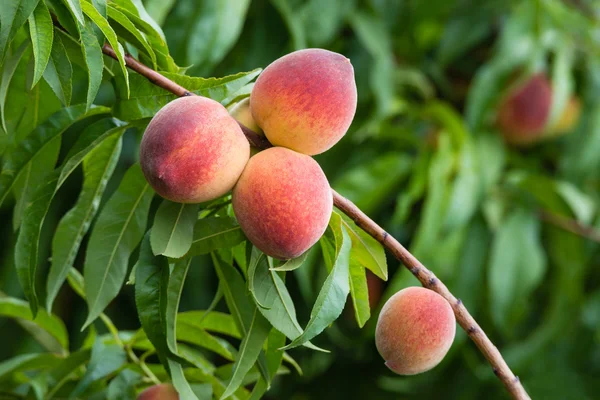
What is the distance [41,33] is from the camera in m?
0.50

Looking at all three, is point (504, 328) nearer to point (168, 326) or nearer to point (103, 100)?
point (103, 100)

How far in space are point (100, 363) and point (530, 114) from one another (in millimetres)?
1064

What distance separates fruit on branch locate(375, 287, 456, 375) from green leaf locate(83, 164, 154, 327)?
0.21 m

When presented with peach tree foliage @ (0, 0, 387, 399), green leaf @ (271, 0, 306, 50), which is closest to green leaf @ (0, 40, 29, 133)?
peach tree foliage @ (0, 0, 387, 399)

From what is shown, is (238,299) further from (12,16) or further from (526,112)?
(526,112)

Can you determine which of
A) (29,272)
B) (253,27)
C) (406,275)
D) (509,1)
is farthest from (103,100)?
(509,1)

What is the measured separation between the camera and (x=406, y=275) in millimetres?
1229

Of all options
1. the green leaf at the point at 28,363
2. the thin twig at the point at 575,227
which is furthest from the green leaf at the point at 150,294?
the thin twig at the point at 575,227

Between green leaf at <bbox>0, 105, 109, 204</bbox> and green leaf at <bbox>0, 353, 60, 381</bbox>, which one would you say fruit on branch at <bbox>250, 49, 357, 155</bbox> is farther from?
green leaf at <bbox>0, 353, 60, 381</bbox>

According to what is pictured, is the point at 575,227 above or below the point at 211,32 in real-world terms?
→ below

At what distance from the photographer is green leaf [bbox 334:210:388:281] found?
54cm

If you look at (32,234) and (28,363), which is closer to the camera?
(32,234)

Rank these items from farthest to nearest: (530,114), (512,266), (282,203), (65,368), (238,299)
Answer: (530,114) < (512,266) < (65,368) < (238,299) < (282,203)

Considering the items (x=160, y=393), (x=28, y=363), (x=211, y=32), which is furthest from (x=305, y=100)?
(x=211, y=32)
